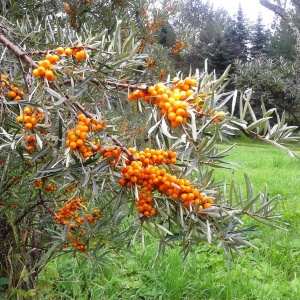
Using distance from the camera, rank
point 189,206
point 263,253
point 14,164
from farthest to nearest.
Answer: point 263,253
point 14,164
point 189,206

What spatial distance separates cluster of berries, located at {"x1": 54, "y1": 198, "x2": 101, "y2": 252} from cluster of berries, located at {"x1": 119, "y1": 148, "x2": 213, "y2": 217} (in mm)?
556

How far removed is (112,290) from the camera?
99.3 inches

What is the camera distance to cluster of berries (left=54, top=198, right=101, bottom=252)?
4.81 feet

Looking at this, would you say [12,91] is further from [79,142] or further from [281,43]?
[281,43]

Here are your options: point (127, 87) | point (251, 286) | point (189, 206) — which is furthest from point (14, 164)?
point (251, 286)

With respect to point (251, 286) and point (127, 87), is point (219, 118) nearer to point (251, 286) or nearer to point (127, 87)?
point (127, 87)

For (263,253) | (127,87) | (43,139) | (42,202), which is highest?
(127,87)

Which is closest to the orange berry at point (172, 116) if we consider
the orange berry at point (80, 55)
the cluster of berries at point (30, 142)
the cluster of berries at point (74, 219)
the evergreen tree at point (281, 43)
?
the orange berry at point (80, 55)

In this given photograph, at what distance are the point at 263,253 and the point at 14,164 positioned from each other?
99.0 inches

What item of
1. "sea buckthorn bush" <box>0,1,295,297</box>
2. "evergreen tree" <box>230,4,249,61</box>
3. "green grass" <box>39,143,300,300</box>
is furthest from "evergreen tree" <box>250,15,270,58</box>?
"sea buckthorn bush" <box>0,1,295,297</box>

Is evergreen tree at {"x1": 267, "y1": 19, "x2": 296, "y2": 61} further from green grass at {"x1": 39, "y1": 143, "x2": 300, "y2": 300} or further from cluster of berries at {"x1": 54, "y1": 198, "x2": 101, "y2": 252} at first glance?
cluster of berries at {"x1": 54, "y1": 198, "x2": 101, "y2": 252}

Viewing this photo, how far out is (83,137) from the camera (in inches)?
34.2

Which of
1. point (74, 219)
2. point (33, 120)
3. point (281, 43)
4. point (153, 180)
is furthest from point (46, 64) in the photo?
point (281, 43)

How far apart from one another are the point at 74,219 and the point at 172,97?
33.7 inches
